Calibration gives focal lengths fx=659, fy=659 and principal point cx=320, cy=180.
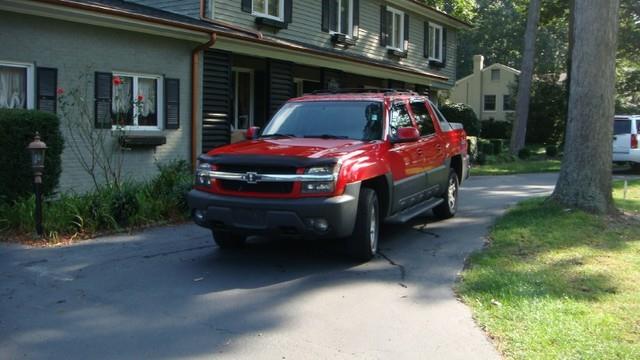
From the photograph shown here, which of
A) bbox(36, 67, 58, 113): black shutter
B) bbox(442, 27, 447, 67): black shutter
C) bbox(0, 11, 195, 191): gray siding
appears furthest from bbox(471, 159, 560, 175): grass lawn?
bbox(36, 67, 58, 113): black shutter

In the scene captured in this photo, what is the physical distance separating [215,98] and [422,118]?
21.8 ft

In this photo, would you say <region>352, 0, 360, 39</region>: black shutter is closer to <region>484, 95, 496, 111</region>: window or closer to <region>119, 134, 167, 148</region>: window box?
<region>119, 134, 167, 148</region>: window box

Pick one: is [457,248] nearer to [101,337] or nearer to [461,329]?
[461,329]

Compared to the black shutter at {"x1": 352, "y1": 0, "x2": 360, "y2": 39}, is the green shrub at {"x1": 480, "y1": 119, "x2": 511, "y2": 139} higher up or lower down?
lower down

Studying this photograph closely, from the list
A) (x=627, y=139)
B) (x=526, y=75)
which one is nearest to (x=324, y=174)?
(x=627, y=139)

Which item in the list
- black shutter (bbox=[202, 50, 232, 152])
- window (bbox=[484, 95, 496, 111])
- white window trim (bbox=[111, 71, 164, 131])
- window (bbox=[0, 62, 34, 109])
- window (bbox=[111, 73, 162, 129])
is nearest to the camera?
window (bbox=[0, 62, 34, 109])

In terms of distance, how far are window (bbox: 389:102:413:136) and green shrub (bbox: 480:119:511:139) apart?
34.8m

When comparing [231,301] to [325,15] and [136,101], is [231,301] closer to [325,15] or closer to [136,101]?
[136,101]

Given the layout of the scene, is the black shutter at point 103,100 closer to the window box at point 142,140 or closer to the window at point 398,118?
the window box at point 142,140

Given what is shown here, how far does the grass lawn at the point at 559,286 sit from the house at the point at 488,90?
4177 cm

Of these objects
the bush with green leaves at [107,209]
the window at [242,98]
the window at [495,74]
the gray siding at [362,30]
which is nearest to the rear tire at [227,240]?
the bush with green leaves at [107,209]

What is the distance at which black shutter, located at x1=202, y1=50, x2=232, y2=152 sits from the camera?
14.3 meters

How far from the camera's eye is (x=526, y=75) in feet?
86.7

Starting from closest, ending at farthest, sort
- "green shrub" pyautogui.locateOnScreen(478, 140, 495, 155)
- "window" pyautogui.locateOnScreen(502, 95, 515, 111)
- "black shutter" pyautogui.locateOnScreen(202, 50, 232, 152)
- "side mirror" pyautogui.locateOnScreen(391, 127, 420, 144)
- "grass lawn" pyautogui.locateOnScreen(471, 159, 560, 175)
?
"side mirror" pyautogui.locateOnScreen(391, 127, 420, 144) < "black shutter" pyautogui.locateOnScreen(202, 50, 232, 152) < "grass lawn" pyautogui.locateOnScreen(471, 159, 560, 175) < "green shrub" pyautogui.locateOnScreen(478, 140, 495, 155) < "window" pyautogui.locateOnScreen(502, 95, 515, 111)
